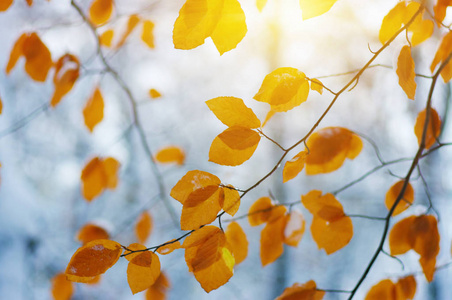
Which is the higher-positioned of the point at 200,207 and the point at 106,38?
the point at 200,207

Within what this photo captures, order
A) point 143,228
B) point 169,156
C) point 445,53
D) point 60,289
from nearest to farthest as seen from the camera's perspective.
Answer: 1. point 445,53
2. point 60,289
3. point 143,228
4. point 169,156

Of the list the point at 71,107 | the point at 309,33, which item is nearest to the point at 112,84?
the point at 71,107

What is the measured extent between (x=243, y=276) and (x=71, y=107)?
2.65 m

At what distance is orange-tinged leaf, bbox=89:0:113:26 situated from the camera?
0.86 meters

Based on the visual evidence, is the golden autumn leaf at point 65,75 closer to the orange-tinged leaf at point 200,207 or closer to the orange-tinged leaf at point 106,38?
the orange-tinged leaf at point 106,38

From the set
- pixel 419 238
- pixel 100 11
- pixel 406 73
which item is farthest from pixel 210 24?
pixel 100 11

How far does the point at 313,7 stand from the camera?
33 centimetres

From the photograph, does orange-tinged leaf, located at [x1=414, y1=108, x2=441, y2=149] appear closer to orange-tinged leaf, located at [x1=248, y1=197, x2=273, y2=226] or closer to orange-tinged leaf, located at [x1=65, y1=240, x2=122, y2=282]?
orange-tinged leaf, located at [x1=248, y1=197, x2=273, y2=226]

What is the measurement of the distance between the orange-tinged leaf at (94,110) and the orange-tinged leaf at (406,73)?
0.74 m

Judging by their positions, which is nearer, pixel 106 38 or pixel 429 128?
pixel 429 128

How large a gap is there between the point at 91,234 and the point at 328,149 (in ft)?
3.41

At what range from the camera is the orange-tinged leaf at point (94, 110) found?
896 millimetres

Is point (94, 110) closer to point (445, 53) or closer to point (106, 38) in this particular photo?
point (106, 38)

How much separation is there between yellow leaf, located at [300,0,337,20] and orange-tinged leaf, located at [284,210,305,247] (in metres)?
0.36
